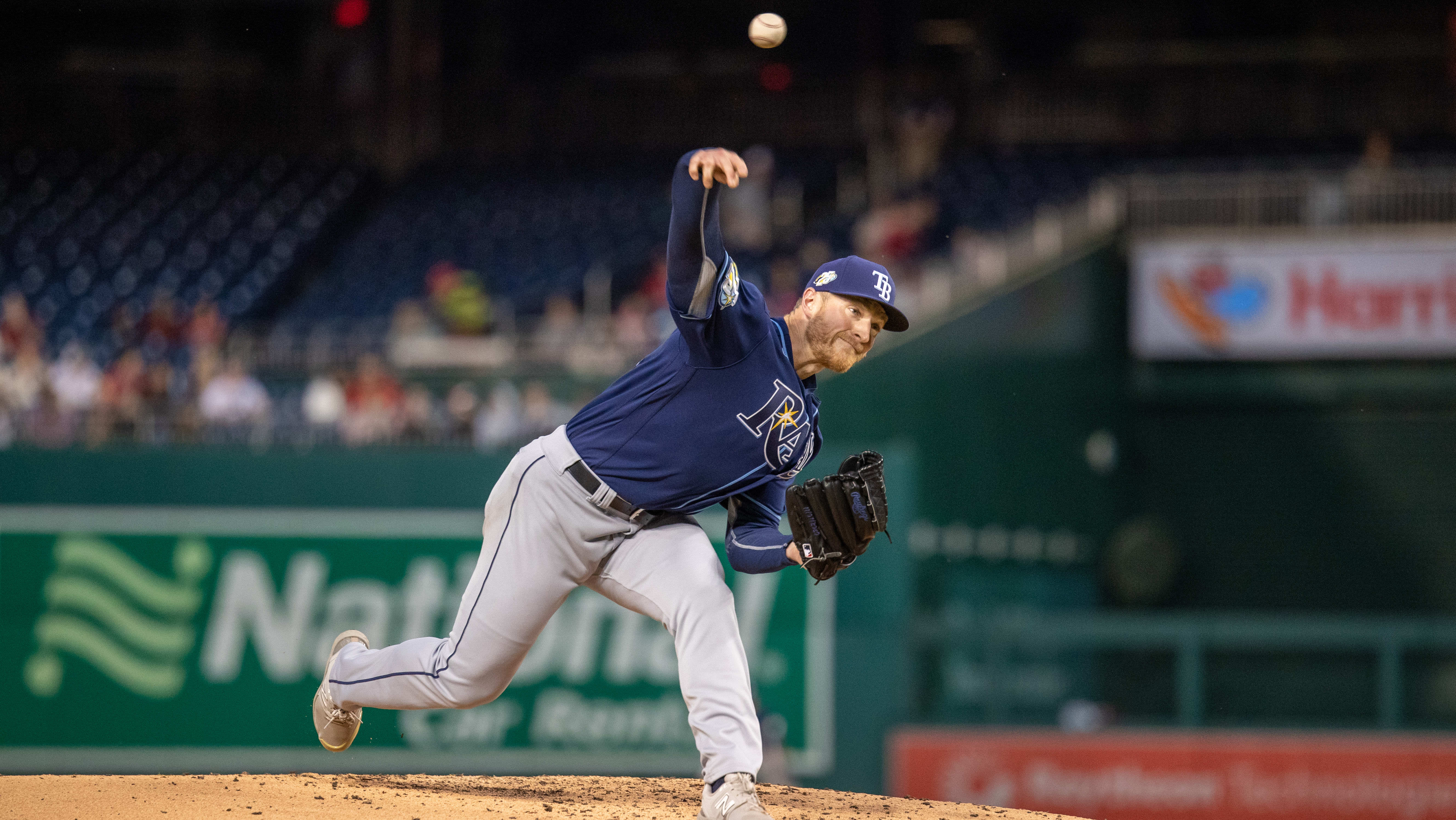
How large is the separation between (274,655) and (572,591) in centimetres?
552

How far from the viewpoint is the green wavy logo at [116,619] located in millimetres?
9164

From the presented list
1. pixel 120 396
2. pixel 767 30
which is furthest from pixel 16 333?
pixel 767 30

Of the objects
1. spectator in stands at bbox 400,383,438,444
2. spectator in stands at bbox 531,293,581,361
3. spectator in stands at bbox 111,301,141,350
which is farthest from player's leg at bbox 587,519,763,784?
spectator in stands at bbox 111,301,141,350

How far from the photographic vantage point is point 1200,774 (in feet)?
30.6

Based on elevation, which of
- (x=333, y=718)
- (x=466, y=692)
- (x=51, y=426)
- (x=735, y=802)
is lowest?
(x=735, y=802)

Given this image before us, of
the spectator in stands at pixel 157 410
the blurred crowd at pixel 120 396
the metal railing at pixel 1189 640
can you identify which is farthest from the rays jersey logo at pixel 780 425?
the spectator in stands at pixel 157 410

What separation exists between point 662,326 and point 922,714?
362 centimetres

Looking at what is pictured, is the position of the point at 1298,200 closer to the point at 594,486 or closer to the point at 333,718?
the point at 594,486

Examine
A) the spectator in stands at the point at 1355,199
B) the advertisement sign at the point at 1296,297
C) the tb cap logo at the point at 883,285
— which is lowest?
the tb cap logo at the point at 883,285

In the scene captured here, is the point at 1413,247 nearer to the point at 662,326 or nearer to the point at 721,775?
the point at 662,326

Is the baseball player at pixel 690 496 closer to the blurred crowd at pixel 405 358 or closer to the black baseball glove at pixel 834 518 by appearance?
the black baseball glove at pixel 834 518

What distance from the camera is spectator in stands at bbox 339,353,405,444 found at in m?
9.86

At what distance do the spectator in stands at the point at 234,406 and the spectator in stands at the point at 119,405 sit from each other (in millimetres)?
443

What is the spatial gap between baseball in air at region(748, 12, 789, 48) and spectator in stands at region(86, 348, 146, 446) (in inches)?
254
